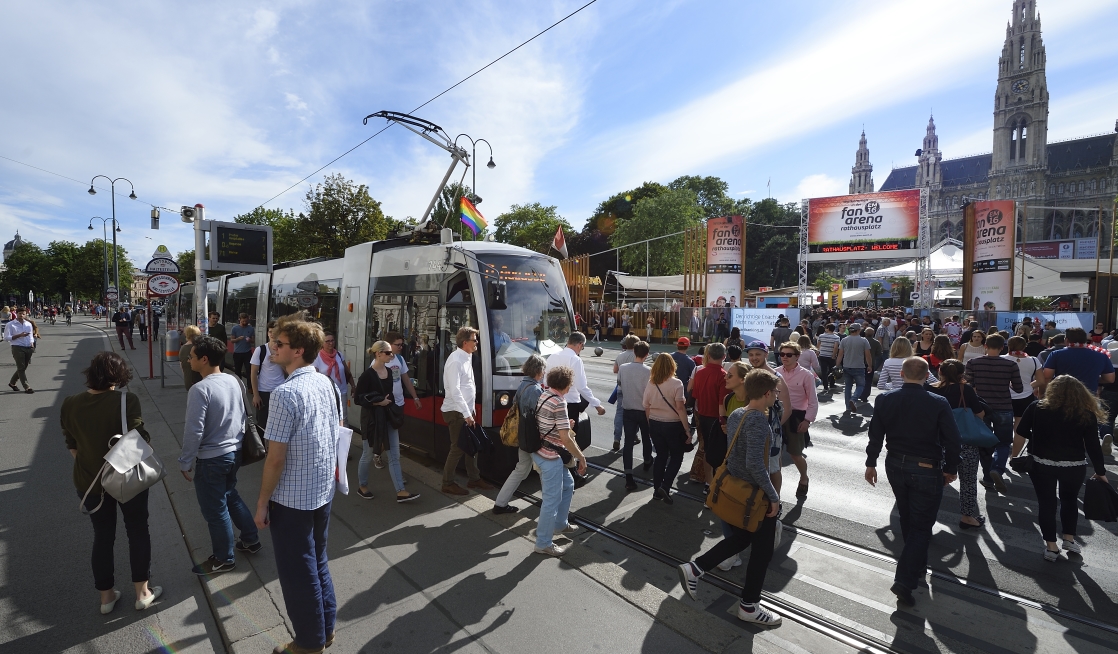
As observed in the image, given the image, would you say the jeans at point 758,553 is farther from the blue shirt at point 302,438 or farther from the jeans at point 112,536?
the jeans at point 112,536

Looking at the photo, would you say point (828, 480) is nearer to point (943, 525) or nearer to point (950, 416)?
point (943, 525)

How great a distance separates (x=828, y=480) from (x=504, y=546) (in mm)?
4285

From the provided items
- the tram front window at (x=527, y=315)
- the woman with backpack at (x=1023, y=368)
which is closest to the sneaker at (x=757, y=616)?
the tram front window at (x=527, y=315)

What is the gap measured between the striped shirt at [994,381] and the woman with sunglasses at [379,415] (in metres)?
6.40

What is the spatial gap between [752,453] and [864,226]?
103 feet

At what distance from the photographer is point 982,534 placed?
521cm

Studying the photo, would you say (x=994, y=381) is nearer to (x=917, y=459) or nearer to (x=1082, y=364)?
(x=1082, y=364)

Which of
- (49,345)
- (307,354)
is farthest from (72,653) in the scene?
(49,345)

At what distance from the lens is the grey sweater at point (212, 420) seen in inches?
149

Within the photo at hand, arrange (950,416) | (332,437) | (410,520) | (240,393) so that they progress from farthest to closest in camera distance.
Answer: (410,520), (240,393), (950,416), (332,437)

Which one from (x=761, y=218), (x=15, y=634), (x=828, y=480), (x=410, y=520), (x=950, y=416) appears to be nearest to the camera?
(x=15, y=634)

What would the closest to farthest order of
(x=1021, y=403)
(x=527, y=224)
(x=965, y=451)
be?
(x=965, y=451) < (x=1021, y=403) < (x=527, y=224)

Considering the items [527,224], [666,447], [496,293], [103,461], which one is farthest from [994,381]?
[527,224]

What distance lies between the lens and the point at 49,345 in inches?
935
